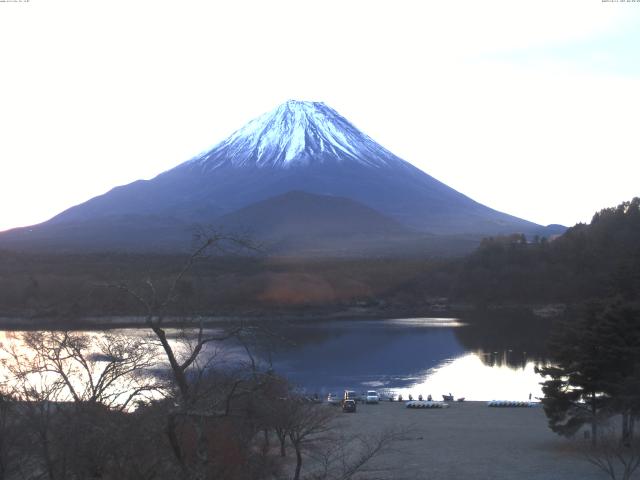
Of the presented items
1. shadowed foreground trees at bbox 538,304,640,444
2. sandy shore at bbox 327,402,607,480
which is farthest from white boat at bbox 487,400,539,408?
shadowed foreground trees at bbox 538,304,640,444

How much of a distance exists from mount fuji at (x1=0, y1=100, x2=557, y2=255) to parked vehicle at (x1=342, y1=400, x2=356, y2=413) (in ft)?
168

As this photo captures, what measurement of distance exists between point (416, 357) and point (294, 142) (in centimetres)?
6930

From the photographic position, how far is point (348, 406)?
1374 centimetres

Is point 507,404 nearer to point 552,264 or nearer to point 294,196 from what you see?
point 552,264

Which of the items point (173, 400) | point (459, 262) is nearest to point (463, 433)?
point (173, 400)

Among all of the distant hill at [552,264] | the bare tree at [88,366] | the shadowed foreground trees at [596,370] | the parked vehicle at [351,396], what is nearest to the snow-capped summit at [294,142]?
the distant hill at [552,264]

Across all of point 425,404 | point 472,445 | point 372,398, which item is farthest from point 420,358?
point 472,445

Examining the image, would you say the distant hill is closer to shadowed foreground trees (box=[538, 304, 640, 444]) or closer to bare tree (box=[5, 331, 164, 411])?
shadowed foreground trees (box=[538, 304, 640, 444])

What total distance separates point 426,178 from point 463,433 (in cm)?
8125

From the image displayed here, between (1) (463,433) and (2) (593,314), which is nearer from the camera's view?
(2) (593,314)

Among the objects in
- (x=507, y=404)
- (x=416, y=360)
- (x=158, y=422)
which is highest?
(x=158, y=422)

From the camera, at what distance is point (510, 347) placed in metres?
24.4

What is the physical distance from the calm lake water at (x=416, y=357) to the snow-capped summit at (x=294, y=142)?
58510 millimetres

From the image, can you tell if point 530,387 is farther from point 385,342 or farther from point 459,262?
point 459,262
